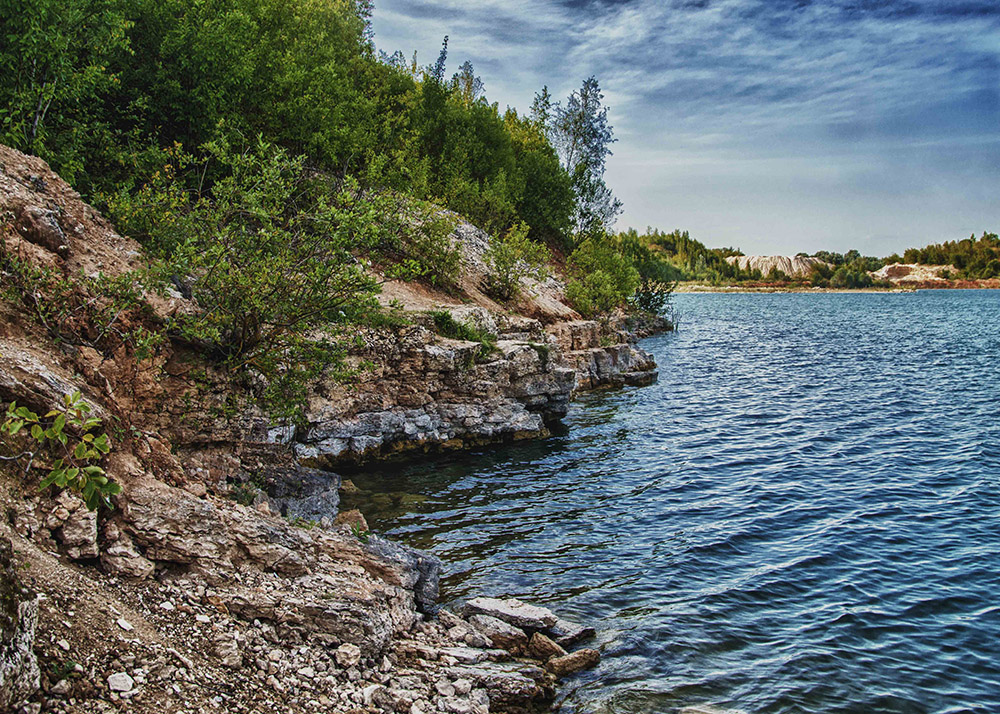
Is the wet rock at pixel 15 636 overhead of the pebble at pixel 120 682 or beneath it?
overhead

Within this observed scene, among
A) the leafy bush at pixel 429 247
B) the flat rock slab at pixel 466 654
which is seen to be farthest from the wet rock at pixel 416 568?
the leafy bush at pixel 429 247

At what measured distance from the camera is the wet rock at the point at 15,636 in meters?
5.78

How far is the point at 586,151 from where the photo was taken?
283ft

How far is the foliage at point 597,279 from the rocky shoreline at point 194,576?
35591 mm

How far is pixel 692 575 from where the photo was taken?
15.3m

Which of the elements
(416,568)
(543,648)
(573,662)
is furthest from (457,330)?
(573,662)

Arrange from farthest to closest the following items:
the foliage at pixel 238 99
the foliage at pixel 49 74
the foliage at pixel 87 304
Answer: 1. the foliage at pixel 238 99
2. the foliage at pixel 49 74
3. the foliage at pixel 87 304

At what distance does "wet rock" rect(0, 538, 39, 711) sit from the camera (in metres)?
5.78

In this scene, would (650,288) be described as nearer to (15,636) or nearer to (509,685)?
(509,685)

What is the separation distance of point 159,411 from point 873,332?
8608 centimetres

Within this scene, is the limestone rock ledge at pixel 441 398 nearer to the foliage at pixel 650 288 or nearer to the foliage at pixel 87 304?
the foliage at pixel 87 304

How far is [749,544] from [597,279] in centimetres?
3826

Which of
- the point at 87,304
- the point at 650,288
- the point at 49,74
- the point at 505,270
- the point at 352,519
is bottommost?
the point at 352,519

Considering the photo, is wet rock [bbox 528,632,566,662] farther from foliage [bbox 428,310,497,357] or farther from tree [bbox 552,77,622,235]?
tree [bbox 552,77,622,235]
